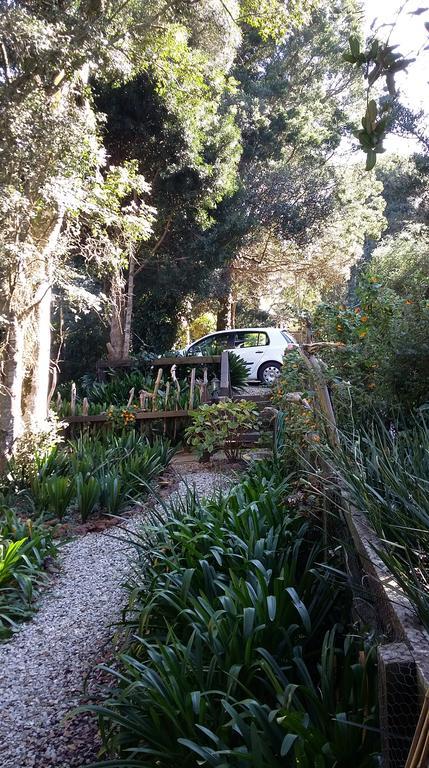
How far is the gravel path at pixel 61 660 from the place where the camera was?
299 centimetres

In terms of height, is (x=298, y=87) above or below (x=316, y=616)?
above

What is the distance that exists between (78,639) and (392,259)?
21.2m

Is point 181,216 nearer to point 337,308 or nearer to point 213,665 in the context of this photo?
point 337,308

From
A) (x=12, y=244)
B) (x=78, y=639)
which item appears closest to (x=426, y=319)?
(x=78, y=639)

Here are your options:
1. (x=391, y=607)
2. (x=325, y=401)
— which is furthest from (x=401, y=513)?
(x=325, y=401)

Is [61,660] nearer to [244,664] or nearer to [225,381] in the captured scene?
[244,664]

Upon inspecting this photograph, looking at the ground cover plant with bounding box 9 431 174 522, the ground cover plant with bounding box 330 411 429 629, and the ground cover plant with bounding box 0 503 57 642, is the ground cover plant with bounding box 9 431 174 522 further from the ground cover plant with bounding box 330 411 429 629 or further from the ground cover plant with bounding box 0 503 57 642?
the ground cover plant with bounding box 330 411 429 629

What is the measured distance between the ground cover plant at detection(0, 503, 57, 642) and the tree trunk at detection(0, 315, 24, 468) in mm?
2514

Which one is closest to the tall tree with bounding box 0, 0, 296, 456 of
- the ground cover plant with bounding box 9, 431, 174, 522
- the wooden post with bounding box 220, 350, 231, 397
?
the ground cover plant with bounding box 9, 431, 174, 522

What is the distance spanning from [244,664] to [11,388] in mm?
6613

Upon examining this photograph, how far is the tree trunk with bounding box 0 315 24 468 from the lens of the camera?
8.34 m

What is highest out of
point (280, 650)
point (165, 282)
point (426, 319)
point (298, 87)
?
point (298, 87)

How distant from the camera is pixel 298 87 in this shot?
22.1 metres

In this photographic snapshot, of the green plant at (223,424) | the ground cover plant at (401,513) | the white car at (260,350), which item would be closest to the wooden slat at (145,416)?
the green plant at (223,424)
